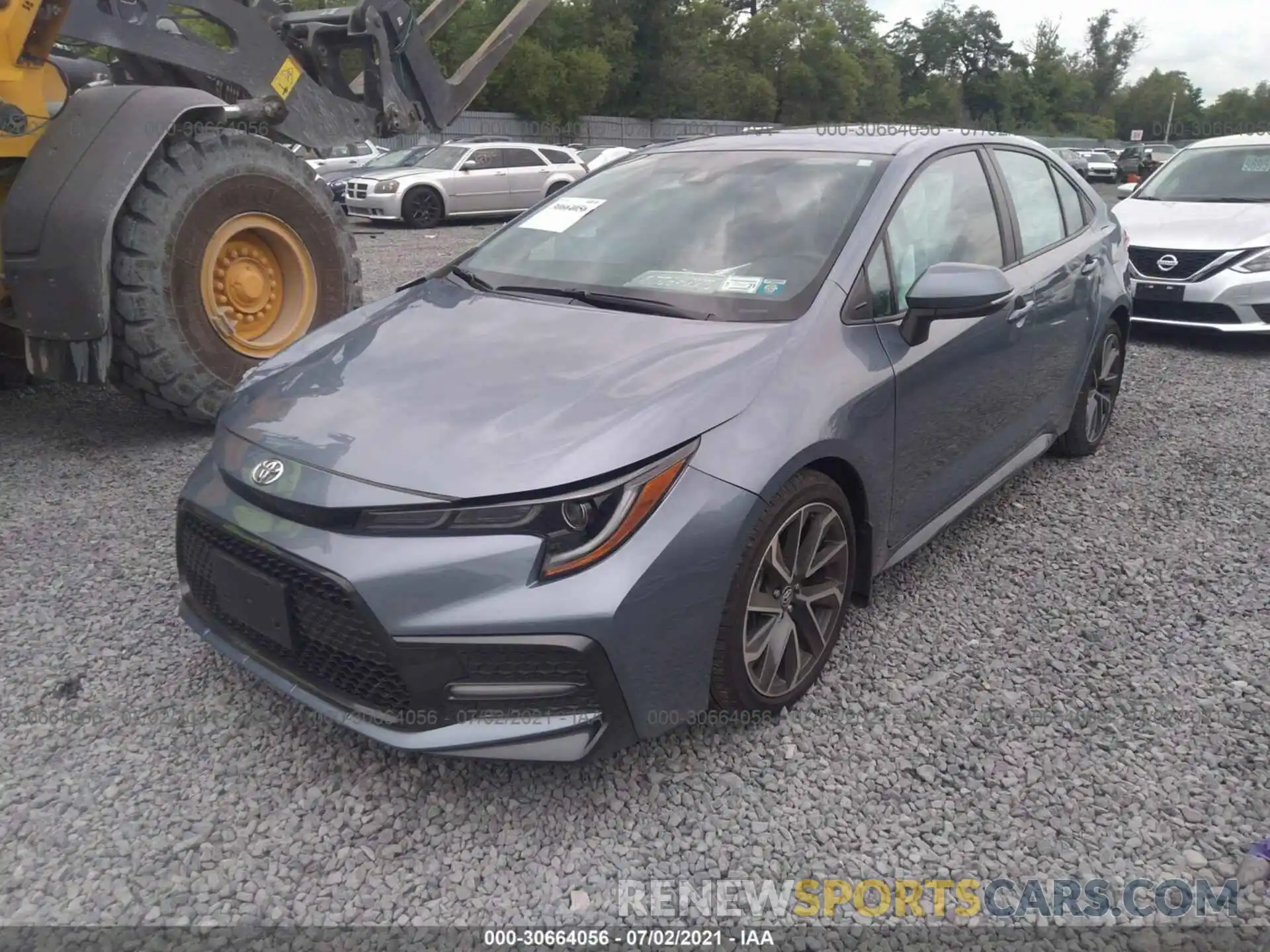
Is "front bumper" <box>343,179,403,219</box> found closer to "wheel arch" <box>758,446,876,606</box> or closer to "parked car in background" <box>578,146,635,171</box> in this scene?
"parked car in background" <box>578,146,635,171</box>

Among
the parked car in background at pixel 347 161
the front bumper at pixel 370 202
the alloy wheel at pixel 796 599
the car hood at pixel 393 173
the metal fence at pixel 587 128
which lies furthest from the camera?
the metal fence at pixel 587 128

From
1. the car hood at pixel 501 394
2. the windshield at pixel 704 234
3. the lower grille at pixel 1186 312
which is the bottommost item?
the lower grille at pixel 1186 312

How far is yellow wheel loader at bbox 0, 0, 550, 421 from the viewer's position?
4109 millimetres

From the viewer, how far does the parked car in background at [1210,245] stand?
6.92 meters

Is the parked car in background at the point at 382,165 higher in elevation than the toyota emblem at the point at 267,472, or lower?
higher

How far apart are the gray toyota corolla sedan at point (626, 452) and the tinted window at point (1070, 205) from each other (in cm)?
86

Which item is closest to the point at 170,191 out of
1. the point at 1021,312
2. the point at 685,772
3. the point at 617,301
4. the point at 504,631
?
the point at 617,301

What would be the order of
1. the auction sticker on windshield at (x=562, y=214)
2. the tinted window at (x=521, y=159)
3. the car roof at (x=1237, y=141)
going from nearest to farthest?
the auction sticker on windshield at (x=562, y=214) → the car roof at (x=1237, y=141) → the tinted window at (x=521, y=159)

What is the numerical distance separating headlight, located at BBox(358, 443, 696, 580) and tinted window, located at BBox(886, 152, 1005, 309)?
1324 millimetres

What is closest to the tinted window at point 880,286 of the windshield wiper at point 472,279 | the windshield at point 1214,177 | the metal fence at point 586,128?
the windshield wiper at point 472,279

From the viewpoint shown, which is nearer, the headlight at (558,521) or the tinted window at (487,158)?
the headlight at (558,521)

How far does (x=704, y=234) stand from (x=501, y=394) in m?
1.09

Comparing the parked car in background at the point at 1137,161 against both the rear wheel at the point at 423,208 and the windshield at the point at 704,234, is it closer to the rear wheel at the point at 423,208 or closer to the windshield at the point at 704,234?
the rear wheel at the point at 423,208

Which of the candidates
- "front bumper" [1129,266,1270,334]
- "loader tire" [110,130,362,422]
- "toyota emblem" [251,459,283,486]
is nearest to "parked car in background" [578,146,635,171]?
"front bumper" [1129,266,1270,334]
